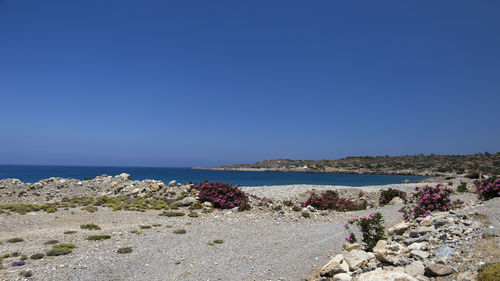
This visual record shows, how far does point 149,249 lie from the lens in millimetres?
11297

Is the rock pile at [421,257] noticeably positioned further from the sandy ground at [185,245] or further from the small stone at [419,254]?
the sandy ground at [185,245]

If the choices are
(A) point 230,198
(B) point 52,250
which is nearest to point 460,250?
(B) point 52,250

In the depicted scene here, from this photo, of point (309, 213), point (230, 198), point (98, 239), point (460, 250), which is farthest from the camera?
point (230, 198)

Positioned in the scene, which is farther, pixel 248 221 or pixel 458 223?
pixel 248 221

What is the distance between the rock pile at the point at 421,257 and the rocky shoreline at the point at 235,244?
1.2 inches

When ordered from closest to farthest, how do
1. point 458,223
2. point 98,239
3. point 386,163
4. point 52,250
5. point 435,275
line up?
1. point 435,275
2. point 458,223
3. point 52,250
4. point 98,239
5. point 386,163

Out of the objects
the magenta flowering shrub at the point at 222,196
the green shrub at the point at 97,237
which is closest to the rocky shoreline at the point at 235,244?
the green shrub at the point at 97,237

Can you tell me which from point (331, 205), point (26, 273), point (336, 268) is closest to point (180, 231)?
point (26, 273)

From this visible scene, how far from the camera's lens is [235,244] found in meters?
12.4

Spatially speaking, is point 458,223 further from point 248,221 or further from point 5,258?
point 5,258

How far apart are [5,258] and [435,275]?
557 inches

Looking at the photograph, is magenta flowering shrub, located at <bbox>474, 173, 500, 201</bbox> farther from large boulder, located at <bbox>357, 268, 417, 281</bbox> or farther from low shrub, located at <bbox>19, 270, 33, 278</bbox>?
low shrub, located at <bbox>19, 270, 33, 278</bbox>

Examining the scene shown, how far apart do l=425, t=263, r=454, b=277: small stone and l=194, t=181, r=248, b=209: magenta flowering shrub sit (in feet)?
56.1

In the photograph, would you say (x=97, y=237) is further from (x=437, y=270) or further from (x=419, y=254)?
(x=437, y=270)
